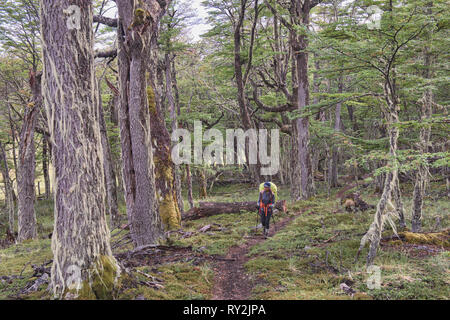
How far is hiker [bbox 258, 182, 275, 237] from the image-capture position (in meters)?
9.09

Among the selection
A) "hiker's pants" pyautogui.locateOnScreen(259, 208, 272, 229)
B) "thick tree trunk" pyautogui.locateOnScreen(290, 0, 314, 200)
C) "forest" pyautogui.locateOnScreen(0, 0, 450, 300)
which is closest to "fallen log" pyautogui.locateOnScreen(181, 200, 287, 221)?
"forest" pyautogui.locateOnScreen(0, 0, 450, 300)

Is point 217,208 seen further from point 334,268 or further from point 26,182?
point 26,182

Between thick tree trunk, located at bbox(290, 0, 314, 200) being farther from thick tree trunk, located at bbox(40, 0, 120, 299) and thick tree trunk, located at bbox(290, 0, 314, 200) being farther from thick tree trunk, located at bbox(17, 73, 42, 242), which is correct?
thick tree trunk, located at bbox(17, 73, 42, 242)

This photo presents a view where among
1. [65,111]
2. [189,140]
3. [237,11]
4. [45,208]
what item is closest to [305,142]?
[189,140]

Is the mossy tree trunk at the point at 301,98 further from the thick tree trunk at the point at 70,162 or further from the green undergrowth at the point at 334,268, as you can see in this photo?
the thick tree trunk at the point at 70,162

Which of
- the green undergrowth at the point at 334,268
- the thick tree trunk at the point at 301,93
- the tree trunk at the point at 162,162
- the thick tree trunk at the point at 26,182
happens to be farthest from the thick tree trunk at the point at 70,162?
the thick tree trunk at the point at 301,93

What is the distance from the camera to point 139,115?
287 inches

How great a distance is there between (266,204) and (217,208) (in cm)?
446

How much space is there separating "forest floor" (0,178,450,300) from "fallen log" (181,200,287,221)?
88.3 inches

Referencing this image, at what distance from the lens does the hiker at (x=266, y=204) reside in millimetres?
9086

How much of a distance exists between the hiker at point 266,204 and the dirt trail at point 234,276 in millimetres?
577

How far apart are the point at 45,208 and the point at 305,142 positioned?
2044cm
